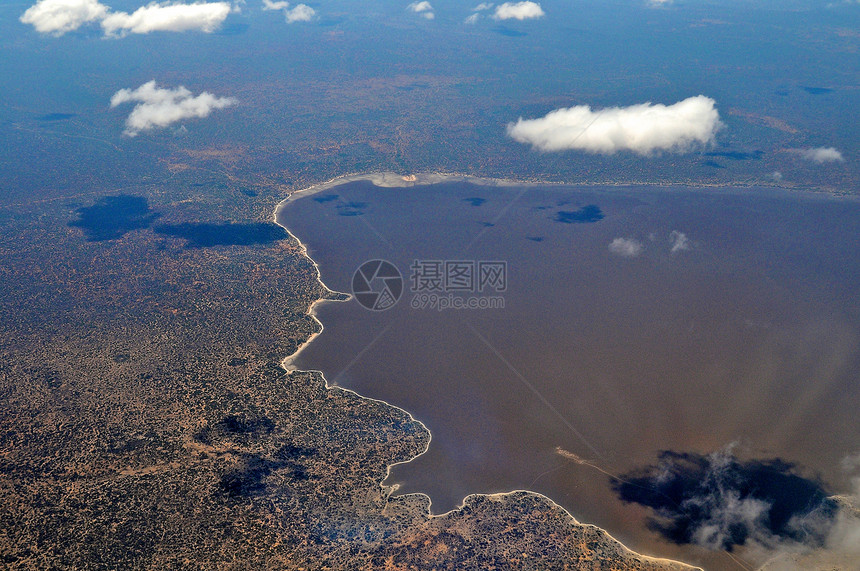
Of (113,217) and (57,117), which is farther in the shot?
(57,117)

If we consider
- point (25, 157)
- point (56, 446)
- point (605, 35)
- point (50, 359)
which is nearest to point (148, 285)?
point (50, 359)

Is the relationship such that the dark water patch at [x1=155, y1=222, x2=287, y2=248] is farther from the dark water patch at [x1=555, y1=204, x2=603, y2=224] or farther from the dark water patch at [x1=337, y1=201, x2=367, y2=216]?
the dark water patch at [x1=555, y1=204, x2=603, y2=224]

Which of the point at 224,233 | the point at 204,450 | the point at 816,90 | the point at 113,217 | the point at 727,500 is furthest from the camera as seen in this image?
the point at 816,90

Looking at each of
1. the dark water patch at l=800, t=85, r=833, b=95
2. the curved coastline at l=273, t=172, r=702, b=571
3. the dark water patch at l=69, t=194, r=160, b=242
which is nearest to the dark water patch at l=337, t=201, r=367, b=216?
the curved coastline at l=273, t=172, r=702, b=571

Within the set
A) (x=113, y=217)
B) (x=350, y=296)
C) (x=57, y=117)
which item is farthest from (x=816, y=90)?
(x=57, y=117)

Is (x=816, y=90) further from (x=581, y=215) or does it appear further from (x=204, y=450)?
(x=204, y=450)

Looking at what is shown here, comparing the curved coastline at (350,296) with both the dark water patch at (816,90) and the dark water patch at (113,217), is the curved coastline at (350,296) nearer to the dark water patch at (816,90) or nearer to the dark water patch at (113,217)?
the dark water patch at (113,217)
